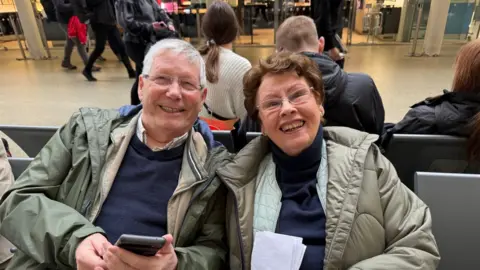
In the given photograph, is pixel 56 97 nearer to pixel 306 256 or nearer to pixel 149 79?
pixel 149 79

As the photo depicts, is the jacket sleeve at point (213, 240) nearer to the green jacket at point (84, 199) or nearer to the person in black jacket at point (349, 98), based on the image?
the green jacket at point (84, 199)

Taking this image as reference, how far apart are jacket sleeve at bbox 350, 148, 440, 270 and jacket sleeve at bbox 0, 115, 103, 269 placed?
98 centimetres

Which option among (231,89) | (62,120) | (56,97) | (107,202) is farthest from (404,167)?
(56,97)

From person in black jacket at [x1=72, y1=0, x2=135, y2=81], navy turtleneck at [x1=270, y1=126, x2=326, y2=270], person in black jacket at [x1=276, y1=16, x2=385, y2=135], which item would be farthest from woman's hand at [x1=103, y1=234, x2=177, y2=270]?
person in black jacket at [x1=72, y1=0, x2=135, y2=81]

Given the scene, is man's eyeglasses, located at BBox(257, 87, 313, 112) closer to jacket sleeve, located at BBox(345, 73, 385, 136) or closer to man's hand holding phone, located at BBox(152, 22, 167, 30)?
jacket sleeve, located at BBox(345, 73, 385, 136)

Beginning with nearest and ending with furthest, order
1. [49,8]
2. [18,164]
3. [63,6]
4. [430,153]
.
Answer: [18,164] → [430,153] → [63,6] → [49,8]

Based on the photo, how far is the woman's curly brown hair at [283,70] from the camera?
143 centimetres

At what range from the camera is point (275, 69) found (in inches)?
56.2

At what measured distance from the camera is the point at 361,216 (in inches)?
49.6

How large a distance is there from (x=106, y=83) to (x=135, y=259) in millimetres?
5450

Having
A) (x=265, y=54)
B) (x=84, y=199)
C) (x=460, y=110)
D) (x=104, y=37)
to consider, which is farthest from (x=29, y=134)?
(x=265, y=54)

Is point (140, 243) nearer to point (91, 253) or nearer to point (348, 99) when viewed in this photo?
point (91, 253)

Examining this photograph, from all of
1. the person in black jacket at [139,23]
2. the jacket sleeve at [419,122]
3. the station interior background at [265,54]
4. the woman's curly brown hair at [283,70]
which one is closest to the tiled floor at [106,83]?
the station interior background at [265,54]

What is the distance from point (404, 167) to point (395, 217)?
33.6 inches
